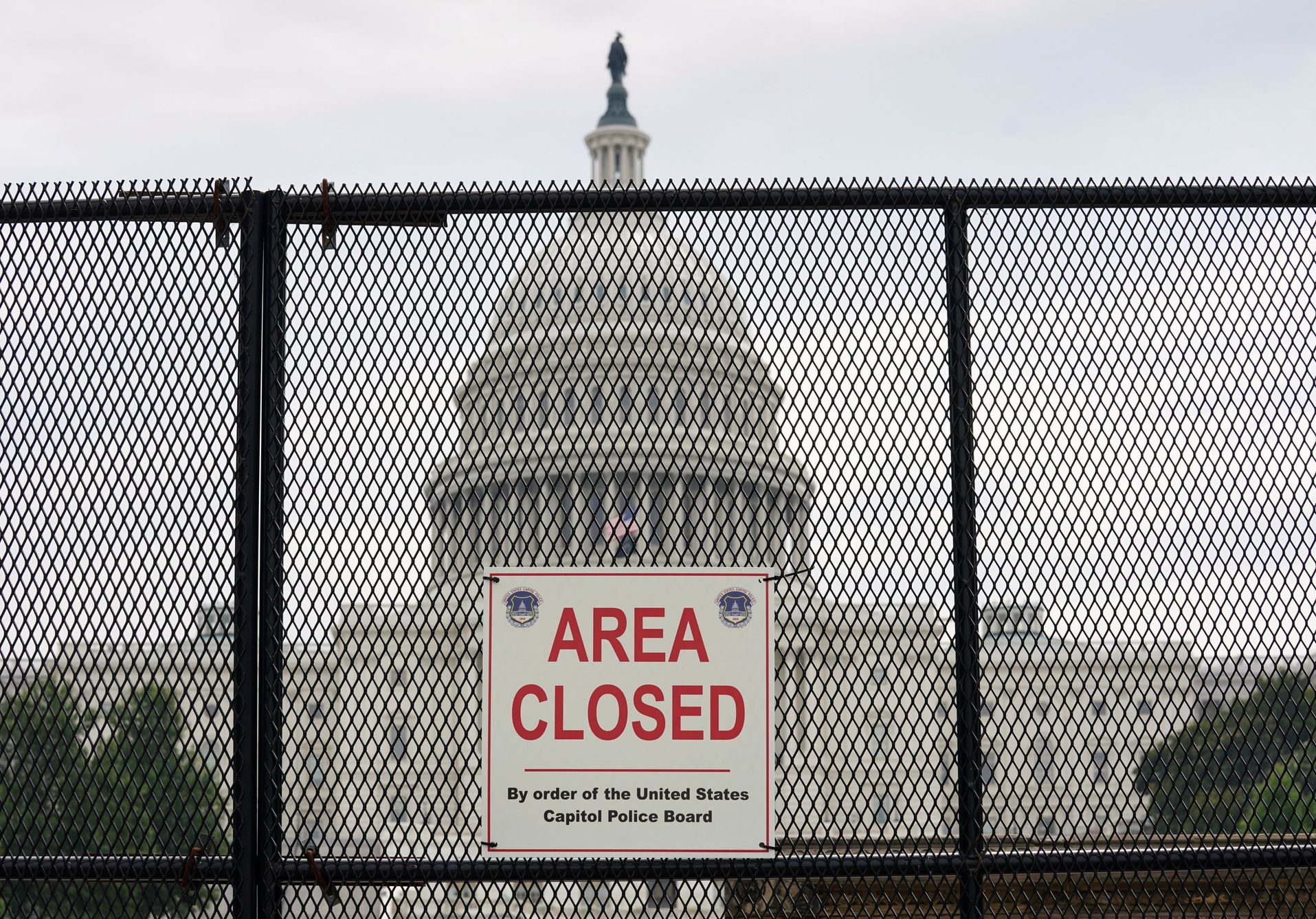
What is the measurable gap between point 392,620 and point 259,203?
198 centimetres

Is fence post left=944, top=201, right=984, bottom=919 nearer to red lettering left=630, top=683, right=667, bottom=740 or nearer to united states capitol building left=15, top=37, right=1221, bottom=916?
united states capitol building left=15, top=37, right=1221, bottom=916

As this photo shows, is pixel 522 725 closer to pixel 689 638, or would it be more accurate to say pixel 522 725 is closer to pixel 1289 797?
pixel 689 638

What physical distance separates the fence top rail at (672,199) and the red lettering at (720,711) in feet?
5.17

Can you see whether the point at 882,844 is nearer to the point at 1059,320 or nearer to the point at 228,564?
the point at 1059,320

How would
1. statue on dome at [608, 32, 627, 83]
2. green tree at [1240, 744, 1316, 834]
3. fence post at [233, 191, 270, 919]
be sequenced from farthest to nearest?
1. statue on dome at [608, 32, 627, 83]
2. fence post at [233, 191, 270, 919]
3. green tree at [1240, 744, 1316, 834]

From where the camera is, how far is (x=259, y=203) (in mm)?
4297

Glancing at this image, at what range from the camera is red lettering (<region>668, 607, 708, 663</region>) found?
4.05 m

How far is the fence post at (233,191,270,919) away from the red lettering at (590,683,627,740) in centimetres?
108

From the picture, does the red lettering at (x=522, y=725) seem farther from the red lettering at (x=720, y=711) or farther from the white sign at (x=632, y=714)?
the red lettering at (x=720, y=711)

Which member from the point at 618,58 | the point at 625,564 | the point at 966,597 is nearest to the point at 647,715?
the point at 625,564

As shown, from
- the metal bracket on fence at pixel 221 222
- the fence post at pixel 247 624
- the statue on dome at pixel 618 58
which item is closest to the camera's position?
the fence post at pixel 247 624

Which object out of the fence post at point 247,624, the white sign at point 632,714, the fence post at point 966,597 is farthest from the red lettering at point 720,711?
the fence post at point 247,624

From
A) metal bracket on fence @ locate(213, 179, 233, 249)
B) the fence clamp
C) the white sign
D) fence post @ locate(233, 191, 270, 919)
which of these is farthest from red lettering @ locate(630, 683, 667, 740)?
metal bracket on fence @ locate(213, 179, 233, 249)

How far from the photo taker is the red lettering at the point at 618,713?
403 cm
